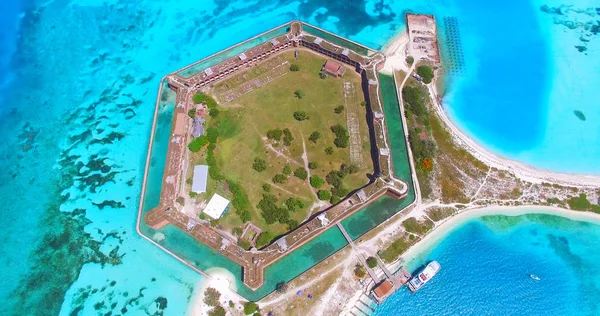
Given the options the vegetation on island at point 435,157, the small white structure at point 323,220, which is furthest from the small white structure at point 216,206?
the vegetation on island at point 435,157

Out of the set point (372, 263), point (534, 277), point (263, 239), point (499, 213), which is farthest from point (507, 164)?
point (263, 239)

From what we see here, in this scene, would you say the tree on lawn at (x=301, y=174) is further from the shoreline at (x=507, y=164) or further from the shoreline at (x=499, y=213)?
the shoreline at (x=507, y=164)

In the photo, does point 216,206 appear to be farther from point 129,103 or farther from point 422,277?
point 422,277

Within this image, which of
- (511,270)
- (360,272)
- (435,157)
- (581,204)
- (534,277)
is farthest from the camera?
(435,157)

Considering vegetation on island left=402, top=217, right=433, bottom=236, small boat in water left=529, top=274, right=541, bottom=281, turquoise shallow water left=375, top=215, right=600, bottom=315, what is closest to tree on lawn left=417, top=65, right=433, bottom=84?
turquoise shallow water left=375, top=215, right=600, bottom=315

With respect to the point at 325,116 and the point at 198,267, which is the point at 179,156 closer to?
the point at 198,267

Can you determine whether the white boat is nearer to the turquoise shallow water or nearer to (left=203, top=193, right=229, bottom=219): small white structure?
the turquoise shallow water
